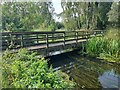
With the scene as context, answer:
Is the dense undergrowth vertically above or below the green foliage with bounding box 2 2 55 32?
below

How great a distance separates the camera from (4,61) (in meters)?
3.95

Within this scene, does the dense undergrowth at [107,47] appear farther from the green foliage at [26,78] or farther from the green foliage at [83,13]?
the green foliage at [83,13]

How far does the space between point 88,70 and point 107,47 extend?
2.54m

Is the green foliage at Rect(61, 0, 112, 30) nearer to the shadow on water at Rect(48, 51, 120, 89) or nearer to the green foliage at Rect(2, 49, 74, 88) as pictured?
the shadow on water at Rect(48, 51, 120, 89)

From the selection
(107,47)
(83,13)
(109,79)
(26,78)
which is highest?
(83,13)

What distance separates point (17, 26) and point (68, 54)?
26.6ft

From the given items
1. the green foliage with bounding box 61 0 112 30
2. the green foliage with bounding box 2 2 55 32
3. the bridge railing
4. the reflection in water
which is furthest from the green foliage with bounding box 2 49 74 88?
the green foliage with bounding box 61 0 112 30

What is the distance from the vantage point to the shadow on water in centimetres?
552

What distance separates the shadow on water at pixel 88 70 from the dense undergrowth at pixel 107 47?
41 cm

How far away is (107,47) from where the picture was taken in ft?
29.9

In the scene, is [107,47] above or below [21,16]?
below

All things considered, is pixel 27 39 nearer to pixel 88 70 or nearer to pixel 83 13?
pixel 88 70

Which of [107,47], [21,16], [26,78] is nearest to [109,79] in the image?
[26,78]

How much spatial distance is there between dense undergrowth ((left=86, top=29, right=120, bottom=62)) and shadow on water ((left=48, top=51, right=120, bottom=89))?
0.41m
